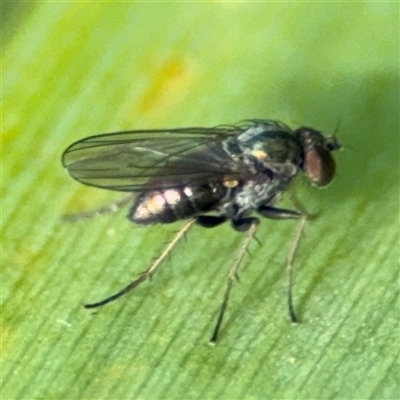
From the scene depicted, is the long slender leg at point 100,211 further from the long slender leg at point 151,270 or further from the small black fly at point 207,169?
the long slender leg at point 151,270

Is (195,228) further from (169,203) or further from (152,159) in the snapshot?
(152,159)

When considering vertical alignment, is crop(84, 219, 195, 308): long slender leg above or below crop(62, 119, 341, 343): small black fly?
below

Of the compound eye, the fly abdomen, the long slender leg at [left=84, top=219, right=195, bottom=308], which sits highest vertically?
the compound eye

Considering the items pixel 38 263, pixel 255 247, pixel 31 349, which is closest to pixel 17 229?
pixel 38 263

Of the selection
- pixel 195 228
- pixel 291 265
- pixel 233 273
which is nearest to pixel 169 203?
pixel 195 228

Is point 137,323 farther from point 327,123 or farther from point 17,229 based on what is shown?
point 327,123

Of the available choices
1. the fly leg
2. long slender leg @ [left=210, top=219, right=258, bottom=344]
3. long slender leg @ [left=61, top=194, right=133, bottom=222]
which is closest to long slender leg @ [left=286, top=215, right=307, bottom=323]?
the fly leg

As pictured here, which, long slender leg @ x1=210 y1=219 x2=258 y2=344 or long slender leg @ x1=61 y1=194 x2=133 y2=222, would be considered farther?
long slender leg @ x1=61 y1=194 x2=133 y2=222

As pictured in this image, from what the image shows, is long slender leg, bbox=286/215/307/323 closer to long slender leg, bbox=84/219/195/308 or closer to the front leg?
the front leg
